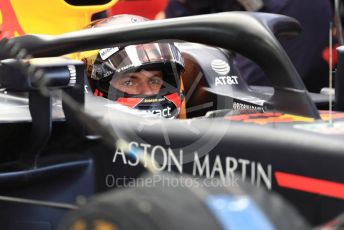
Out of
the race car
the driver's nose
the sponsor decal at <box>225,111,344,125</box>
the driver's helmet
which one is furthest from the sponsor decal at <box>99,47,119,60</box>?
the sponsor decal at <box>225,111,344,125</box>

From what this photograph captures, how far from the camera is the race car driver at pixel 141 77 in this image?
7.16 ft

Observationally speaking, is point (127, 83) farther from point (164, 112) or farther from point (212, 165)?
point (212, 165)

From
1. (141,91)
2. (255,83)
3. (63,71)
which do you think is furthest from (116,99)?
(255,83)

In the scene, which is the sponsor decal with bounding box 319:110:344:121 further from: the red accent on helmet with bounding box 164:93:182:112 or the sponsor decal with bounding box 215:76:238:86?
the sponsor decal with bounding box 215:76:238:86

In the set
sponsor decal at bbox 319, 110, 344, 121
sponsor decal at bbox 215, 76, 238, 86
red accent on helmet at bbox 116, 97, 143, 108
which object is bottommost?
sponsor decal at bbox 215, 76, 238, 86

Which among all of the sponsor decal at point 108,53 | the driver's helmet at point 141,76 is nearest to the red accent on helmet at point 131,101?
the driver's helmet at point 141,76

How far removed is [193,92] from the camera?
2475 millimetres

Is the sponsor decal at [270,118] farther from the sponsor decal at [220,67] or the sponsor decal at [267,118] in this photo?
the sponsor decal at [220,67]

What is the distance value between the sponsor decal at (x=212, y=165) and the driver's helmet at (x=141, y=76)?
1.86 feet

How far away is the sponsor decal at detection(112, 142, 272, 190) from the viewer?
1.45m

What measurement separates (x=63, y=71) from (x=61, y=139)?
0.21 metres

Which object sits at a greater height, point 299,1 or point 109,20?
point 109,20

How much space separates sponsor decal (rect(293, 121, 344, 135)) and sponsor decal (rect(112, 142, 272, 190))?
12 centimetres

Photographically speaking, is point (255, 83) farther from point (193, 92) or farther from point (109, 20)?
point (109, 20)
